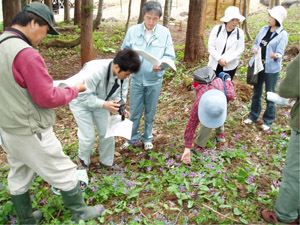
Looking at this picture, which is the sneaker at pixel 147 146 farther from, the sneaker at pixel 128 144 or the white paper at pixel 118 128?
the white paper at pixel 118 128

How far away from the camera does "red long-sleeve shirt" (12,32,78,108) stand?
1.86 metres

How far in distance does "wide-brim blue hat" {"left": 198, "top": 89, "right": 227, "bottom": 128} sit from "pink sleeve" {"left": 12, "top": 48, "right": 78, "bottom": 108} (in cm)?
171

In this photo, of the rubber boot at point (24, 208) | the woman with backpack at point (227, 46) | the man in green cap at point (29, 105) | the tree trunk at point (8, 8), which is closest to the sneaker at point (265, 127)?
the woman with backpack at point (227, 46)

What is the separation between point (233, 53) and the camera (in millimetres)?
4277

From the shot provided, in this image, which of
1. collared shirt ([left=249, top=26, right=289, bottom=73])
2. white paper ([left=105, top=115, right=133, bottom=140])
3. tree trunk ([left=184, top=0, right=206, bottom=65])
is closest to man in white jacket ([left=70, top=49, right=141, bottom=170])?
white paper ([left=105, top=115, right=133, bottom=140])

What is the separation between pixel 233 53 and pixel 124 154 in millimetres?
2541

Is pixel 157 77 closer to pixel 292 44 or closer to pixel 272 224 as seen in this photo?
pixel 272 224

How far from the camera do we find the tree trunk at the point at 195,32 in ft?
22.2

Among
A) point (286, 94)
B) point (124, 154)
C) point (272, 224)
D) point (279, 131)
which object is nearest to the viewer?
point (286, 94)

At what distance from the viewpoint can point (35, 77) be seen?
6.17ft

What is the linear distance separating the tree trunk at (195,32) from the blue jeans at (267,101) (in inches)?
113

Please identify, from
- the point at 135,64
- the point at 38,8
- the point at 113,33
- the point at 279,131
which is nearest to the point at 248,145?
the point at 279,131

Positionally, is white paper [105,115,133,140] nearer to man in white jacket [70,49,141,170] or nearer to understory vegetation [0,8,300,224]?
man in white jacket [70,49,141,170]

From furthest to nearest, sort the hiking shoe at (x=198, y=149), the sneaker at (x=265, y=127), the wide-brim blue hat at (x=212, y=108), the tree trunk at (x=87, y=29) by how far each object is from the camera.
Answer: the tree trunk at (x=87, y=29), the sneaker at (x=265, y=127), the hiking shoe at (x=198, y=149), the wide-brim blue hat at (x=212, y=108)
